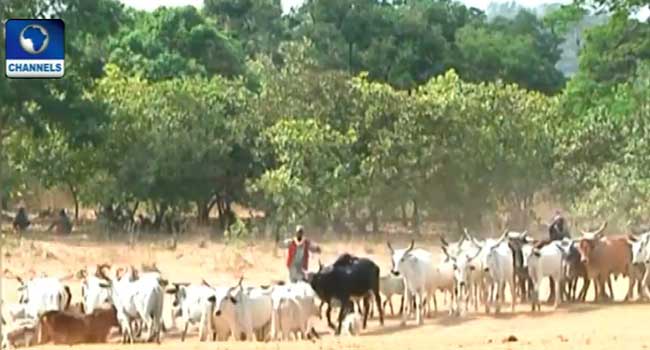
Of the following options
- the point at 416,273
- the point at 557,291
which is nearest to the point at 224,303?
the point at 416,273

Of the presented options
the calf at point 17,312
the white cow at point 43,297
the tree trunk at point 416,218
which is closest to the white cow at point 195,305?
the white cow at point 43,297

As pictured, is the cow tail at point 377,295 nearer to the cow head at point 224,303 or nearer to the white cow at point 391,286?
the white cow at point 391,286

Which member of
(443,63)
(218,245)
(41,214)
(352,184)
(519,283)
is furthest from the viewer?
(443,63)

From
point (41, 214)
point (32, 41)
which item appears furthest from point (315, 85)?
point (32, 41)

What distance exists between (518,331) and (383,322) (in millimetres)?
2992

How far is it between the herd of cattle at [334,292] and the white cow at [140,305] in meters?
0.02

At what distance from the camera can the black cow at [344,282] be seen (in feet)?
80.1

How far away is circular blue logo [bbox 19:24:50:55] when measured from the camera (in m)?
16.9

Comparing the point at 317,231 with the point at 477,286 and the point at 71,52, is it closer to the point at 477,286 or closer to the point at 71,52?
the point at 71,52

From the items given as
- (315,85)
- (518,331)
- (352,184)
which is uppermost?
(315,85)

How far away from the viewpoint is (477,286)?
26625 millimetres

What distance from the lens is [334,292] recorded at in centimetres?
2459

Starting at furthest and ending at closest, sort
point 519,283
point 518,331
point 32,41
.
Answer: point 519,283 → point 518,331 → point 32,41

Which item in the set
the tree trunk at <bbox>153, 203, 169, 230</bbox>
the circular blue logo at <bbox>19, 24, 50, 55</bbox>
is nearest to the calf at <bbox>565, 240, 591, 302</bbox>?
the circular blue logo at <bbox>19, 24, 50, 55</bbox>
